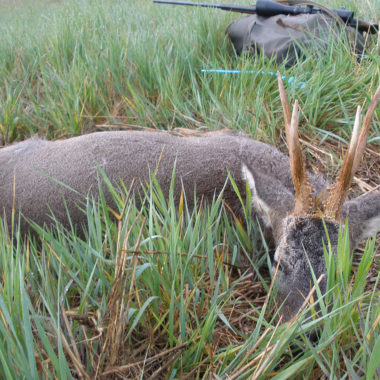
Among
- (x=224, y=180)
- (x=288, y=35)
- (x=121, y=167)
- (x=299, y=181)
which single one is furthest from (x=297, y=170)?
(x=288, y=35)

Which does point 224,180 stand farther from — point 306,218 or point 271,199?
point 306,218

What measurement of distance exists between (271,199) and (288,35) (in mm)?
2739

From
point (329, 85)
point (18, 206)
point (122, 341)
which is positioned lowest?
point (18, 206)

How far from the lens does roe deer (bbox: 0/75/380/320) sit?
1964 millimetres

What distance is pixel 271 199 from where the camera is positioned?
2.25 m

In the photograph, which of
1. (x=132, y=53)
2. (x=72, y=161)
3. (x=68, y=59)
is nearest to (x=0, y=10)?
(x=68, y=59)

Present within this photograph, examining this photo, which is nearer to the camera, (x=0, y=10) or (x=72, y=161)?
(x=72, y=161)

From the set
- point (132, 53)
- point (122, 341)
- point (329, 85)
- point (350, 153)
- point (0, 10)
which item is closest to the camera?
point (122, 341)

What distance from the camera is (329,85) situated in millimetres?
3484

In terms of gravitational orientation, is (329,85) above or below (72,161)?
above

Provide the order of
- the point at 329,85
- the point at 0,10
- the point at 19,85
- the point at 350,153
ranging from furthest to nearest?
the point at 0,10 < the point at 19,85 < the point at 329,85 < the point at 350,153

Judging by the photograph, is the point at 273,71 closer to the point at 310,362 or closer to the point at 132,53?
the point at 132,53

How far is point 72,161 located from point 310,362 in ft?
6.14

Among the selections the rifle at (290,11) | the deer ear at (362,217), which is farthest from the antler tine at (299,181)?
the rifle at (290,11)
